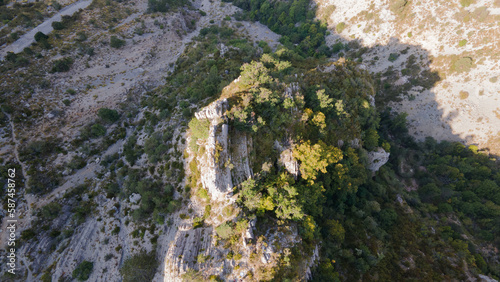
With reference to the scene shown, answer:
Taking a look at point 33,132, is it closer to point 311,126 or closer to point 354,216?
point 311,126

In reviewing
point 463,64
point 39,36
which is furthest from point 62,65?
point 463,64

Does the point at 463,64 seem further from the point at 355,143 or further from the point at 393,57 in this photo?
the point at 355,143

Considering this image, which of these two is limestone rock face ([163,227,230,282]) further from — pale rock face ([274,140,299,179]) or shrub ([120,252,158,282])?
pale rock face ([274,140,299,179])

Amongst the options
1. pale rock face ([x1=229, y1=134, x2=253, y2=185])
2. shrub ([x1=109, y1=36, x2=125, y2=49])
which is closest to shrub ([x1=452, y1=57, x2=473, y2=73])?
pale rock face ([x1=229, y1=134, x2=253, y2=185])

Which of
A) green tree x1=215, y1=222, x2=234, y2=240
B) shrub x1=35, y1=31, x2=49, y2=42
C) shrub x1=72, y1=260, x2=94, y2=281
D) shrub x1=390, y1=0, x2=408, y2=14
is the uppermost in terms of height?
shrub x1=390, y1=0, x2=408, y2=14

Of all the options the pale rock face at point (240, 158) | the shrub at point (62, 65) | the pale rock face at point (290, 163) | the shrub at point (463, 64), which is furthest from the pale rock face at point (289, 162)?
the shrub at point (463, 64)
